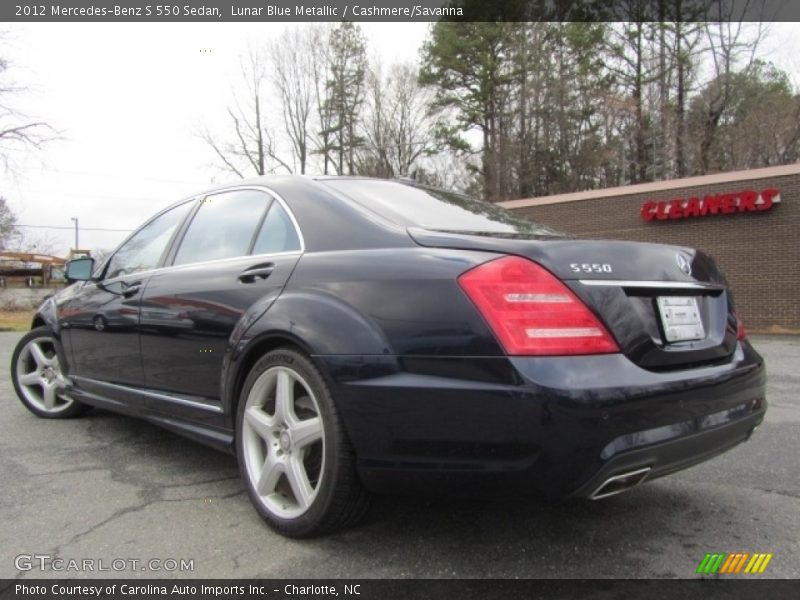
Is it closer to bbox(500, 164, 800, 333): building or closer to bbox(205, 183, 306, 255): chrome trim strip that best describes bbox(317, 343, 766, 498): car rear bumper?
bbox(205, 183, 306, 255): chrome trim strip

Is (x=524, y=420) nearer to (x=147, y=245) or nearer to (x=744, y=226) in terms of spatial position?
A: (x=147, y=245)

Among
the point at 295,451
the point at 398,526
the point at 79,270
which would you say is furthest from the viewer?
the point at 79,270

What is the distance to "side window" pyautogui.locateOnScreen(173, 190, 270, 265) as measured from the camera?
3014 mm

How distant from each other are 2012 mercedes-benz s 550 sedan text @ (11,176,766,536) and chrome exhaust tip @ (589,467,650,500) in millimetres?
14

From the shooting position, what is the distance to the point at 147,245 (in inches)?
151

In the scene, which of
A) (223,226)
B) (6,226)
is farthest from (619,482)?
(6,226)

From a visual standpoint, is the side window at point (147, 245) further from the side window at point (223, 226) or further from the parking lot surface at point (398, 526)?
the parking lot surface at point (398, 526)

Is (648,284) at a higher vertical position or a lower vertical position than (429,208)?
lower

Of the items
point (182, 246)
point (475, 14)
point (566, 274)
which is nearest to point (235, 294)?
point (182, 246)

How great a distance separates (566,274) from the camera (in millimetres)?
1978

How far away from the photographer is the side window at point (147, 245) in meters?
3.62

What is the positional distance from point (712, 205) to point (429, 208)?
46.8 ft

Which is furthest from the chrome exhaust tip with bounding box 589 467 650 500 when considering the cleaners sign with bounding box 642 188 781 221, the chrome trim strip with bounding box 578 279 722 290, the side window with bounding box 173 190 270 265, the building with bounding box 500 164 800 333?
the cleaners sign with bounding box 642 188 781 221

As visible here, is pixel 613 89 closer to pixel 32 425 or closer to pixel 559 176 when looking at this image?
pixel 559 176
